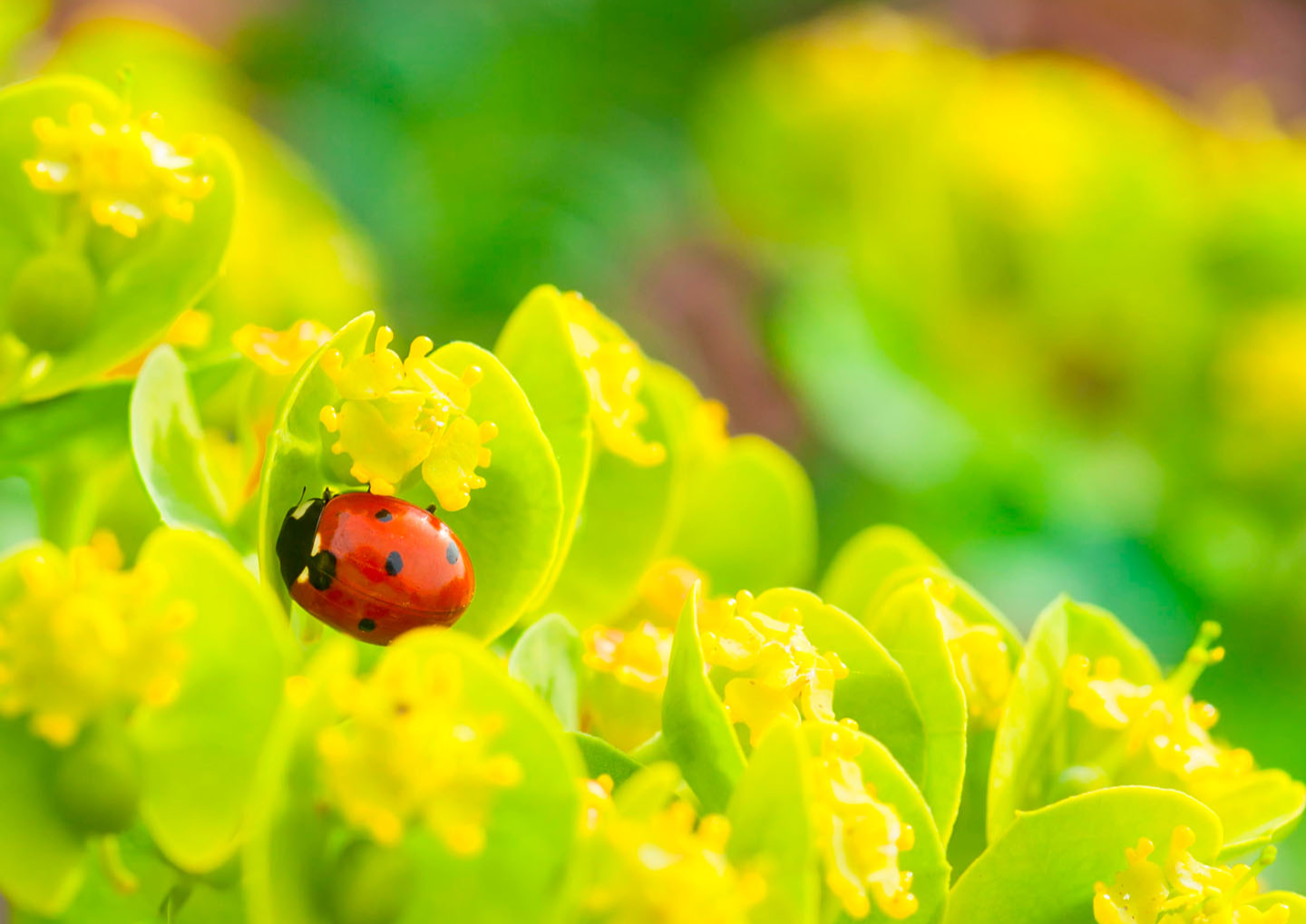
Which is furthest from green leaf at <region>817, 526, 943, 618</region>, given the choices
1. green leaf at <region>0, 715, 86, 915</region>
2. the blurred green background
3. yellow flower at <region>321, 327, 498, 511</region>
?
the blurred green background

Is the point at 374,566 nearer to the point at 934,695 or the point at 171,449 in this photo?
the point at 171,449

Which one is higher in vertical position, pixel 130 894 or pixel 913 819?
pixel 913 819

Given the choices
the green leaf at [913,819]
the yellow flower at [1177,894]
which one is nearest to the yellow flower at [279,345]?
the green leaf at [913,819]

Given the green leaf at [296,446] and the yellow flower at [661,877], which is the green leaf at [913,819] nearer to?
the yellow flower at [661,877]

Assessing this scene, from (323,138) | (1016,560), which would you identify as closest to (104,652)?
(1016,560)

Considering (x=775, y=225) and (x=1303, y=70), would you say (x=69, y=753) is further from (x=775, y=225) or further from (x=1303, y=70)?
(x=1303, y=70)

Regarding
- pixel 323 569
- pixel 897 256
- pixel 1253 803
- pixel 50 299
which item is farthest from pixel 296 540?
Result: pixel 897 256
